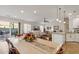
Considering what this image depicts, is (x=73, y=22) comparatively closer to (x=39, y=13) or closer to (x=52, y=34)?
(x=52, y=34)

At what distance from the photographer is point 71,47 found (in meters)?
2.95

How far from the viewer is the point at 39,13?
3010 millimetres

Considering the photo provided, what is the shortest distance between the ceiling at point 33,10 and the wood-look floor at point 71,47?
0.61 meters

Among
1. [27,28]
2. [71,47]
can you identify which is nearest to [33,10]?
[27,28]

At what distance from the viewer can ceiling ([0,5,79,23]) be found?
295 cm

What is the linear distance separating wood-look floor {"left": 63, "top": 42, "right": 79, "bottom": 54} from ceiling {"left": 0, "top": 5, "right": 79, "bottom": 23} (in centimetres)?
61

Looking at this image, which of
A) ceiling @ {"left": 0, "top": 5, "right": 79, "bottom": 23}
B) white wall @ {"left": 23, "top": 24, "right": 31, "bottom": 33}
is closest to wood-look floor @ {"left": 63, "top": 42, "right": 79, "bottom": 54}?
ceiling @ {"left": 0, "top": 5, "right": 79, "bottom": 23}

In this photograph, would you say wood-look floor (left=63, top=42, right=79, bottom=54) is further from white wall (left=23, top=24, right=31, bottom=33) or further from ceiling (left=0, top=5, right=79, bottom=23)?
white wall (left=23, top=24, right=31, bottom=33)

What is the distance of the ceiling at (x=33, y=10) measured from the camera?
2.95 meters

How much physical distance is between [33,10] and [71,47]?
43.6 inches

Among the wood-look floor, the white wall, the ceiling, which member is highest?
the ceiling

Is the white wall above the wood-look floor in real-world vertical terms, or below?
above

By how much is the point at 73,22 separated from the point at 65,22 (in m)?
0.17

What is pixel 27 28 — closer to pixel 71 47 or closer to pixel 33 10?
pixel 33 10
